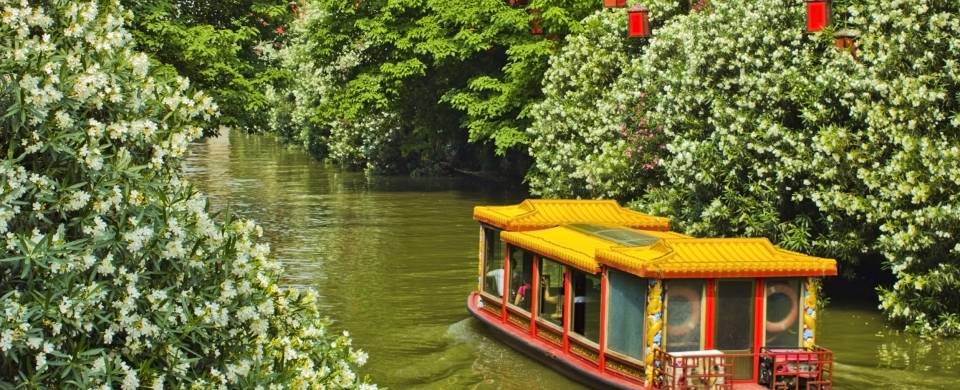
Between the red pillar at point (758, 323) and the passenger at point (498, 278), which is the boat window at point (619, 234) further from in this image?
the red pillar at point (758, 323)

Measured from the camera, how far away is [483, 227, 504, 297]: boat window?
2653 cm

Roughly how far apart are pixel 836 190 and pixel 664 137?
8.10 metres

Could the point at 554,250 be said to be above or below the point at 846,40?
below

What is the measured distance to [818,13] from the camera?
91.7 feet

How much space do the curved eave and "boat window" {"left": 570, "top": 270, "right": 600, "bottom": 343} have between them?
28 centimetres

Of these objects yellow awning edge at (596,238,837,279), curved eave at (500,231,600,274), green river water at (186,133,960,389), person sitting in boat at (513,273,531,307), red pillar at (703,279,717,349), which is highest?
yellow awning edge at (596,238,837,279)

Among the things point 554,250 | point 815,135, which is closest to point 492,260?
point 554,250

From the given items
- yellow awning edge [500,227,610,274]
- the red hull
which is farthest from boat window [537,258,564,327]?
the red hull

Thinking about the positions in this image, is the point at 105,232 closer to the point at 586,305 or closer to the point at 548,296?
the point at 586,305

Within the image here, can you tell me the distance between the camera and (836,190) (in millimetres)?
27969

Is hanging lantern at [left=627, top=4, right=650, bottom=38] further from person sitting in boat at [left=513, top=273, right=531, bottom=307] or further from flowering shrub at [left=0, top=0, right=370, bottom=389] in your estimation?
flowering shrub at [left=0, top=0, right=370, bottom=389]

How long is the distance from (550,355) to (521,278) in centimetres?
257

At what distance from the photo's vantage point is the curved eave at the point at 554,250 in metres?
21.4

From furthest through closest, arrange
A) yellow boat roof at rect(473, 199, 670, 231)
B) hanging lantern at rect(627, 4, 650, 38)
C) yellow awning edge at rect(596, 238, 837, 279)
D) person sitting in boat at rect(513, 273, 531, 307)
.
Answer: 1. hanging lantern at rect(627, 4, 650, 38)
2. yellow boat roof at rect(473, 199, 670, 231)
3. person sitting in boat at rect(513, 273, 531, 307)
4. yellow awning edge at rect(596, 238, 837, 279)
